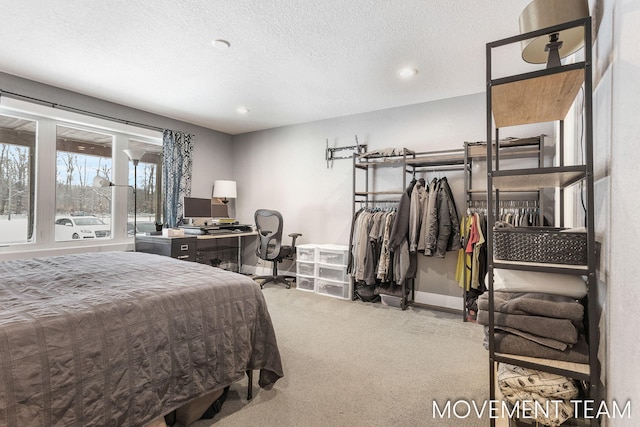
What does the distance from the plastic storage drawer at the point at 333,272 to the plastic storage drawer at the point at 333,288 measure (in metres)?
0.05

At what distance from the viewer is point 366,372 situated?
7.04 ft

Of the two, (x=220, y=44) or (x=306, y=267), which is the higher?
(x=220, y=44)

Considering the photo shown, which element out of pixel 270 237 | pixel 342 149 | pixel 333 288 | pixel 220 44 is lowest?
pixel 333 288

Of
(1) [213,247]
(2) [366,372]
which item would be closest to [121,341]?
(2) [366,372]

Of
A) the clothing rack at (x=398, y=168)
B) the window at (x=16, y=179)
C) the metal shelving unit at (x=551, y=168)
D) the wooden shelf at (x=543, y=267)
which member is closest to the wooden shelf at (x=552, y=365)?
the metal shelving unit at (x=551, y=168)

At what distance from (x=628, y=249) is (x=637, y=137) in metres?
0.32

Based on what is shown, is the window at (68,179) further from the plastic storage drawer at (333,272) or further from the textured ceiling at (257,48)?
the plastic storage drawer at (333,272)

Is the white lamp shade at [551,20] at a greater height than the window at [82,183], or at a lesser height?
greater

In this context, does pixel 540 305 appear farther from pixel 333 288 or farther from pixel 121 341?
pixel 333 288

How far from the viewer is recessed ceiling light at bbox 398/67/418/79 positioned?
2977mm

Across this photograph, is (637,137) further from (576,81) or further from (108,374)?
(108,374)

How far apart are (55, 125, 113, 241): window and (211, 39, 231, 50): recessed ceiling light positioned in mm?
2416

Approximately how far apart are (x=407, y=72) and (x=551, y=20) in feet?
6.22

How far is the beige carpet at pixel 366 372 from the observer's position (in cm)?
168
